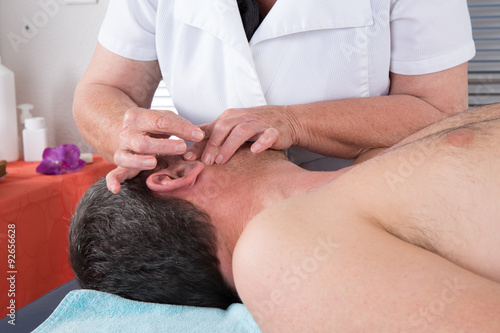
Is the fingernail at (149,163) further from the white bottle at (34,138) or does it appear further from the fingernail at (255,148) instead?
the white bottle at (34,138)

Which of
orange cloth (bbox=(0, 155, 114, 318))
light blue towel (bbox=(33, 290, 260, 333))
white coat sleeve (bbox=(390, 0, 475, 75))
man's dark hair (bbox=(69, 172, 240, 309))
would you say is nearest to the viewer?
light blue towel (bbox=(33, 290, 260, 333))

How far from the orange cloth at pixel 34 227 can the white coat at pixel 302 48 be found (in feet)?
3.46

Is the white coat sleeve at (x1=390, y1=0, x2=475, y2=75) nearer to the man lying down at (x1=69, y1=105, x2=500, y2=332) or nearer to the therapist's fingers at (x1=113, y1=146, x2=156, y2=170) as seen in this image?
the man lying down at (x1=69, y1=105, x2=500, y2=332)

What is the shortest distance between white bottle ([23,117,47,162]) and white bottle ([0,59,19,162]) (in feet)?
0.20

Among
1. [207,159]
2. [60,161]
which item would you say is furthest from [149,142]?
[60,161]

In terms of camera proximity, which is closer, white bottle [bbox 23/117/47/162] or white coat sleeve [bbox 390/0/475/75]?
white coat sleeve [bbox 390/0/475/75]

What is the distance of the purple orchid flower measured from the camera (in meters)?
2.38

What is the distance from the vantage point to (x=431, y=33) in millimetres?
1400

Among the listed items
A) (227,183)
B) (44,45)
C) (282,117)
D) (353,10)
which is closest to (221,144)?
(227,183)

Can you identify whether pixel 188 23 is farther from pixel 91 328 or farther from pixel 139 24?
pixel 91 328

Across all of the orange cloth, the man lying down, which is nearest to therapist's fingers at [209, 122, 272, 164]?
the man lying down

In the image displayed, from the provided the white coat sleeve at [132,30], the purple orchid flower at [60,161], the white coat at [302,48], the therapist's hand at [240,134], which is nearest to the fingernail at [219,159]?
the therapist's hand at [240,134]

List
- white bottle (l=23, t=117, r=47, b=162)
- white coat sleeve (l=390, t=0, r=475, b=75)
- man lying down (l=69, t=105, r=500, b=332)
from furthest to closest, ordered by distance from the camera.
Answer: white bottle (l=23, t=117, r=47, b=162)
white coat sleeve (l=390, t=0, r=475, b=75)
man lying down (l=69, t=105, r=500, b=332)

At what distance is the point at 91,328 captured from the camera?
3.38 feet
